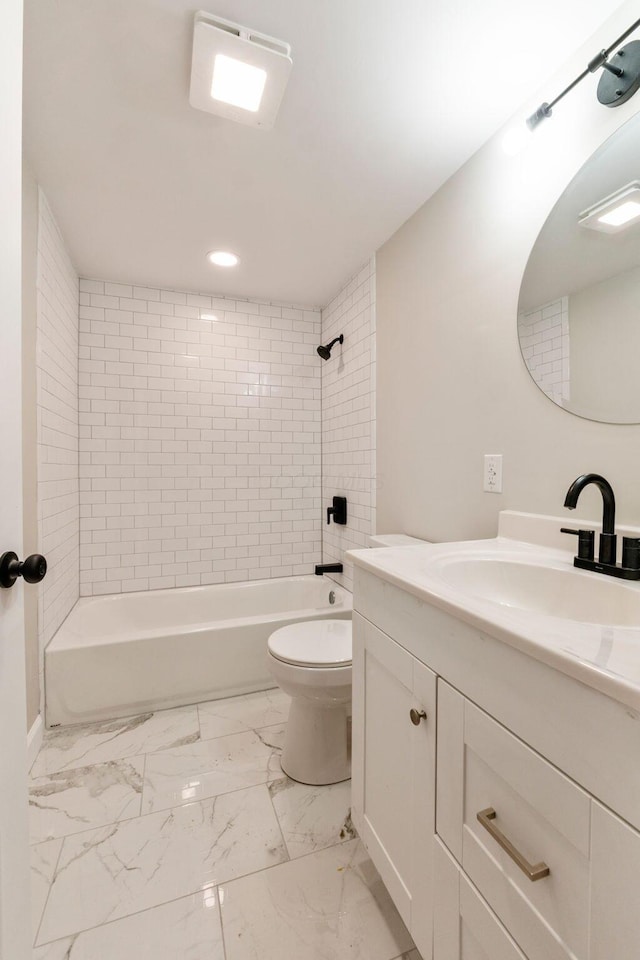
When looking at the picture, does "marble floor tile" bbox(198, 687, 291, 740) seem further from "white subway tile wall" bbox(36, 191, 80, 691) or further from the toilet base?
"white subway tile wall" bbox(36, 191, 80, 691)

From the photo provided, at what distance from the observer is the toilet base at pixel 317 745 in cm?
156

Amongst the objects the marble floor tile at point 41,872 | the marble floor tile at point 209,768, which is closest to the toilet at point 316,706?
the marble floor tile at point 209,768

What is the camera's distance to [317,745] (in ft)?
5.14

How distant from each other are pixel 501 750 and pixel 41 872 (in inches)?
56.7

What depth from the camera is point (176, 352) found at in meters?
2.72

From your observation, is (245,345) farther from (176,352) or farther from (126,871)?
(126,871)

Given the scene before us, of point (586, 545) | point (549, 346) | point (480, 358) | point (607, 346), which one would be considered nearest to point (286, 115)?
point (480, 358)

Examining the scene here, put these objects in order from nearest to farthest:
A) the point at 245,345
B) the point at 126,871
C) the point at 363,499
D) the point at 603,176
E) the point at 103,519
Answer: the point at 603,176 < the point at 126,871 < the point at 363,499 < the point at 103,519 < the point at 245,345

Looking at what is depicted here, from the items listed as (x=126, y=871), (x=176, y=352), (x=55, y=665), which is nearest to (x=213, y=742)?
(x=126, y=871)

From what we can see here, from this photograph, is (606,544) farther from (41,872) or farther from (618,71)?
(41,872)

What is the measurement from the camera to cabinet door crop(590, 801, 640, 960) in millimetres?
443

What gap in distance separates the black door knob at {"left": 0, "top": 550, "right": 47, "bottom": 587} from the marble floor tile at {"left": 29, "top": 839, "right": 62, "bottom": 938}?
3.45 ft

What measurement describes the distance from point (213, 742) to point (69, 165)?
2.45 meters

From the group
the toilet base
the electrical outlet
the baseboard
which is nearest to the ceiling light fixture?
the electrical outlet
